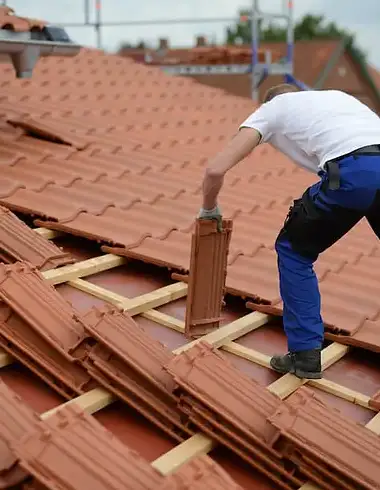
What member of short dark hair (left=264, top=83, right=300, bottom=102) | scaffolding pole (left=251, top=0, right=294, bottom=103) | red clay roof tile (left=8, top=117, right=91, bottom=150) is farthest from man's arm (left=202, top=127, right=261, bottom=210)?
scaffolding pole (left=251, top=0, right=294, bottom=103)

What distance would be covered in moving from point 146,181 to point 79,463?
9.45 ft

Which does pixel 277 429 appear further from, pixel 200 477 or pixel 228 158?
pixel 228 158

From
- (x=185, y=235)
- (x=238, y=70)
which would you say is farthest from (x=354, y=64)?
(x=185, y=235)

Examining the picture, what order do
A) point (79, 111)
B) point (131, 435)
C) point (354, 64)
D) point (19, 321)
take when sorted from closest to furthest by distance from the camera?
point (131, 435), point (19, 321), point (79, 111), point (354, 64)

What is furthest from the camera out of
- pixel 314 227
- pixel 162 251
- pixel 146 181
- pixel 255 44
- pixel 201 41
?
pixel 201 41

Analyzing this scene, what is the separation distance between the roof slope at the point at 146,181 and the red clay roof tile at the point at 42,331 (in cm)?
81

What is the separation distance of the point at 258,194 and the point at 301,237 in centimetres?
234

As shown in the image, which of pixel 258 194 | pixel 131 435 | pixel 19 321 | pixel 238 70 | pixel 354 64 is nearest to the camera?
pixel 131 435

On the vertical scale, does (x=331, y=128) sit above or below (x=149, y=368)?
above

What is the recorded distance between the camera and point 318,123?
7.93ft

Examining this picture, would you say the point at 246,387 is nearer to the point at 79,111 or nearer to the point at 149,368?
the point at 149,368

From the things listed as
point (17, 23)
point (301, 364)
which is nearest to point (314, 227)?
point (301, 364)

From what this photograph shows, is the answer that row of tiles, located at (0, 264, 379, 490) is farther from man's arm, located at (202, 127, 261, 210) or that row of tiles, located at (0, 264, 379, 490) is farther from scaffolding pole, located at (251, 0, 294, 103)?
scaffolding pole, located at (251, 0, 294, 103)

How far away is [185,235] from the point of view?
348cm
